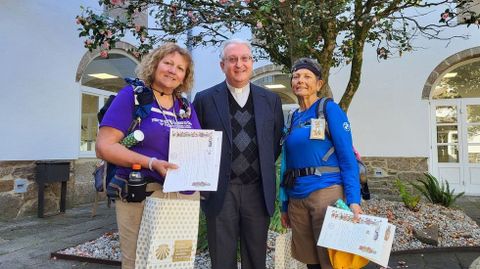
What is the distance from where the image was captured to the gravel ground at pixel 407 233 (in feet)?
13.3

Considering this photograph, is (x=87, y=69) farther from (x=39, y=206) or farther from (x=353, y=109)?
(x=353, y=109)

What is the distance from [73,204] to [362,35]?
5.92m

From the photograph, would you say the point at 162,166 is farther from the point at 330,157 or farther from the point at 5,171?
the point at 5,171

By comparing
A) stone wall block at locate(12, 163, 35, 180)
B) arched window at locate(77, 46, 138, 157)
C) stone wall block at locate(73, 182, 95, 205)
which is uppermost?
arched window at locate(77, 46, 138, 157)

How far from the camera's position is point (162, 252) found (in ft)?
5.63

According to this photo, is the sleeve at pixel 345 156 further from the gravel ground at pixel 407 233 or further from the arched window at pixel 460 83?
the arched window at pixel 460 83

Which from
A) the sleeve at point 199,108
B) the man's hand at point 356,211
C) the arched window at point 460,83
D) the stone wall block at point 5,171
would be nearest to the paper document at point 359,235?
the man's hand at point 356,211

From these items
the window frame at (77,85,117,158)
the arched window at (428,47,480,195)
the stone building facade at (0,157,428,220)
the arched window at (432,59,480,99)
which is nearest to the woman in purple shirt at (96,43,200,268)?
the stone building facade at (0,157,428,220)

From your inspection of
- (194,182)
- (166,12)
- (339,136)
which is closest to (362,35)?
(166,12)

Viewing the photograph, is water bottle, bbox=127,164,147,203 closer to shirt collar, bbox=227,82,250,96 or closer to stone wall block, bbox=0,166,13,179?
shirt collar, bbox=227,82,250,96

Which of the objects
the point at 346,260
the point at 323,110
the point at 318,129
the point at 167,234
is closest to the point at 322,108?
the point at 323,110

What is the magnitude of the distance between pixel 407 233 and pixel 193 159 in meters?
3.94

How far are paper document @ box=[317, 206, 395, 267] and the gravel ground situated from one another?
69.1 inches

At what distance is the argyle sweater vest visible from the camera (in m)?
2.25
